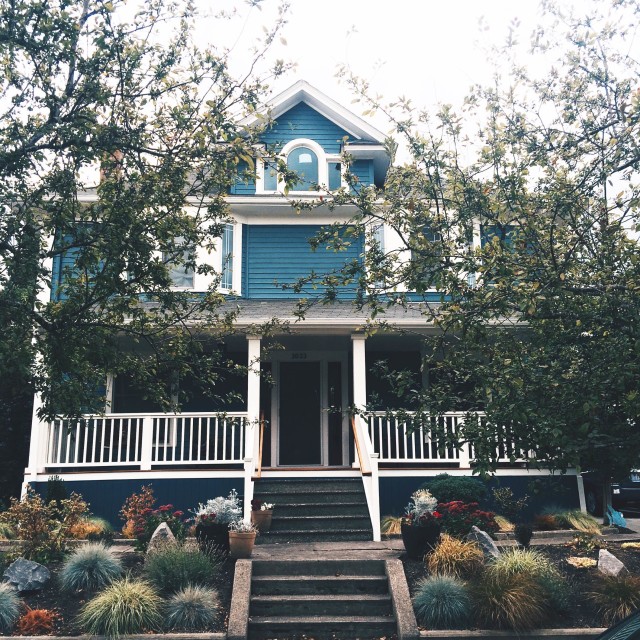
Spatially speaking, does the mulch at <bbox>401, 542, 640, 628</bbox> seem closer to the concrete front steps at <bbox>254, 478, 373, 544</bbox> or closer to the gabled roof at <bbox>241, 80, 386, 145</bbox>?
the concrete front steps at <bbox>254, 478, 373, 544</bbox>

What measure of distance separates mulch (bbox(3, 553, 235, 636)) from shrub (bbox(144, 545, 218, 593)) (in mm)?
253

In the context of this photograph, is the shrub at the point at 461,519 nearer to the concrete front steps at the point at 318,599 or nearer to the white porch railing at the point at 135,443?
the concrete front steps at the point at 318,599

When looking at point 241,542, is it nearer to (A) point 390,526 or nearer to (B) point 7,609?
(B) point 7,609

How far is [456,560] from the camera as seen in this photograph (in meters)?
9.09

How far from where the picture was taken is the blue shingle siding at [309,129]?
1689cm

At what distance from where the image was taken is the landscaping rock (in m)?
9.49

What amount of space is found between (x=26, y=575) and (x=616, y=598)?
693cm

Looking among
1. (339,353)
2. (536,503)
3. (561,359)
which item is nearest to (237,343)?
(339,353)

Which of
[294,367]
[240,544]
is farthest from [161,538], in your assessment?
[294,367]

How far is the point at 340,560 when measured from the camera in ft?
31.4

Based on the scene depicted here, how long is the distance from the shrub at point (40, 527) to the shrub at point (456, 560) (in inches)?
199

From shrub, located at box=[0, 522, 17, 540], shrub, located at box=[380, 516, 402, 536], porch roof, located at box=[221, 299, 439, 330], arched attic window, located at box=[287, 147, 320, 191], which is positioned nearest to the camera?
shrub, located at box=[0, 522, 17, 540]

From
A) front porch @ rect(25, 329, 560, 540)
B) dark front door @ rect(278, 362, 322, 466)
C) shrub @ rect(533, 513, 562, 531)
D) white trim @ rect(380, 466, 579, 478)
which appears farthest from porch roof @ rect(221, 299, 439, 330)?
shrub @ rect(533, 513, 562, 531)

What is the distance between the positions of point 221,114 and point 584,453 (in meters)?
4.95
